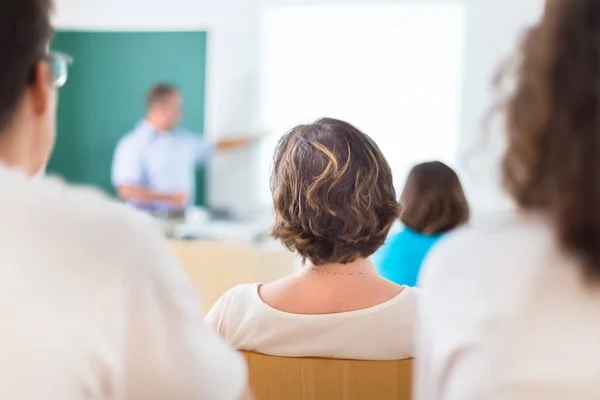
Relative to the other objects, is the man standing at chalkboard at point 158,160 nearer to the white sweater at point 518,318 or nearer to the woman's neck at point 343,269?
the woman's neck at point 343,269

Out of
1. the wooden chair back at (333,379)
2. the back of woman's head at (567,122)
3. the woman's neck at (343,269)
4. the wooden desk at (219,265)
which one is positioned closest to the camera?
the back of woman's head at (567,122)

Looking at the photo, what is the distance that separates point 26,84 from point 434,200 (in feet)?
5.14

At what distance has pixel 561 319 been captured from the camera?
762 millimetres

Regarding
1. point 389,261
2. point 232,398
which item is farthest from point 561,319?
point 389,261

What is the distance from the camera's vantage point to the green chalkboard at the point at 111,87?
486 centimetres

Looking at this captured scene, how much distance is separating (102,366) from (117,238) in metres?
0.15

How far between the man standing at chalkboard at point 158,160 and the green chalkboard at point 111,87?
0.17 m

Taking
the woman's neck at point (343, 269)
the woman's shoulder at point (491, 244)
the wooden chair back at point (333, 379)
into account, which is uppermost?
the woman's shoulder at point (491, 244)

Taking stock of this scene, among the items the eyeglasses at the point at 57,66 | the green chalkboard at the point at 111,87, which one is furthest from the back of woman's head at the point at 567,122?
the green chalkboard at the point at 111,87

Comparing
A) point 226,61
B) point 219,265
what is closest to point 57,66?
point 219,265

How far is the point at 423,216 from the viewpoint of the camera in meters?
2.21

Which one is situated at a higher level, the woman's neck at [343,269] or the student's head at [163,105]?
the student's head at [163,105]

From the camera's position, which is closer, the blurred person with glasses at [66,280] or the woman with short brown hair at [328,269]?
the blurred person with glasses at [66,280]

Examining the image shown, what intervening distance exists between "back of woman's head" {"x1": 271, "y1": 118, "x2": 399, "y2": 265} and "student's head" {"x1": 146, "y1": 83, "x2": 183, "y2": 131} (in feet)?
10.8
